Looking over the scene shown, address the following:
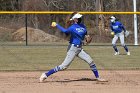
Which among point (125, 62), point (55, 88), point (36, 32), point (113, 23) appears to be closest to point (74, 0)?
point (36, 32)

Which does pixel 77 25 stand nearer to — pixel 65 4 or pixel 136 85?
pixel 136 85

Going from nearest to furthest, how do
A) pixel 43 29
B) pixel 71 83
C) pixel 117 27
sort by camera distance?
pixel 71 83, pixel 117 27, pixel 43 29

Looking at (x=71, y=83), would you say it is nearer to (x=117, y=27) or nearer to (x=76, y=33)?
(x=76, y=33)

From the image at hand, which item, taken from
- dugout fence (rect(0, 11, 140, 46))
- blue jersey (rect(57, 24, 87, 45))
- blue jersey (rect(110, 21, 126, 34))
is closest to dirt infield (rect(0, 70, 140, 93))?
blue jersey (rect(57, 24, 87, 45))

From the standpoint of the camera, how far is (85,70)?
14.3 m

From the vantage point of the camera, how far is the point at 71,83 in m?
11.2

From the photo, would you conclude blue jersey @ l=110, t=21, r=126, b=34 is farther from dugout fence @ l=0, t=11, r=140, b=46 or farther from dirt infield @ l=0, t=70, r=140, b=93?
dugout fence @ l=0, t=11, r=140, b=46

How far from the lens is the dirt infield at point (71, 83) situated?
998cm

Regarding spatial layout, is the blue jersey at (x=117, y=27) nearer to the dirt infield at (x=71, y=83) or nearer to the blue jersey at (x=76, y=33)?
the dirt infield at (x=71, y=83)

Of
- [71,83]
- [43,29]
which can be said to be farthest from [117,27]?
[43,29]

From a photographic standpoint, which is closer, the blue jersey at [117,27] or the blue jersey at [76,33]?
the blue jersey at [76,33]

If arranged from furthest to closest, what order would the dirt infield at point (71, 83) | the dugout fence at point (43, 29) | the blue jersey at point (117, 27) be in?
the dugout fence at point (43, 29), the blue jersey at point (117, 27), the dirt infield at point (71, 83)

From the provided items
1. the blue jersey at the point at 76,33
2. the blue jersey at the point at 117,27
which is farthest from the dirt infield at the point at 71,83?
the blue jersey at the point at 117,27

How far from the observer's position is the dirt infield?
393 inches
